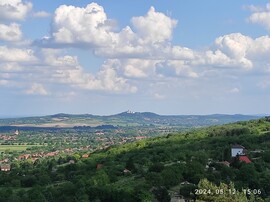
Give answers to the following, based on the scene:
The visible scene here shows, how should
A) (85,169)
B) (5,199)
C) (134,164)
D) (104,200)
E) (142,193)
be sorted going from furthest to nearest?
1. (85,169)
2. (134,164)
3. (5,199)
4. (104,200)
5. (142,193)

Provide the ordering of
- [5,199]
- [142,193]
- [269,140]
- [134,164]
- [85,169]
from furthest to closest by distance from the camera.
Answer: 1. [269,140]
2. [85,169]
3. [134,164]
4. [5,199]
5. [142,193]

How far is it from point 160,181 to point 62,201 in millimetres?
11057

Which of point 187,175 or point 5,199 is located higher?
point 187,175

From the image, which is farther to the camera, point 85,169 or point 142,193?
point 85,169

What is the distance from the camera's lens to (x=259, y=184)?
150 feet

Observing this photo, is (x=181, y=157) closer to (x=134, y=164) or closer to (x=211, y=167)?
(x=134, y=164)

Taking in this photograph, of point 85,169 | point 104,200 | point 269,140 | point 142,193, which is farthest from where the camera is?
point 269,140

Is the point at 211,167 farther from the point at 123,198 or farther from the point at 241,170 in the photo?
the point at 123,198

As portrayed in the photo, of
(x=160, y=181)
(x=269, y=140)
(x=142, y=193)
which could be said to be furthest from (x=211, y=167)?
(x=269, y=140)

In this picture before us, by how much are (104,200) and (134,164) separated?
1863 centimetres

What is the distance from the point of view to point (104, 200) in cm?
4788

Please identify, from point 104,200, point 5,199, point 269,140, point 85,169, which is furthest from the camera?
point 269,140

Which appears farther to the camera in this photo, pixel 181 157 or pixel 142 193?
pixel 181 157

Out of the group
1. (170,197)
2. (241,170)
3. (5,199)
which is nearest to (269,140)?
(241,170)
